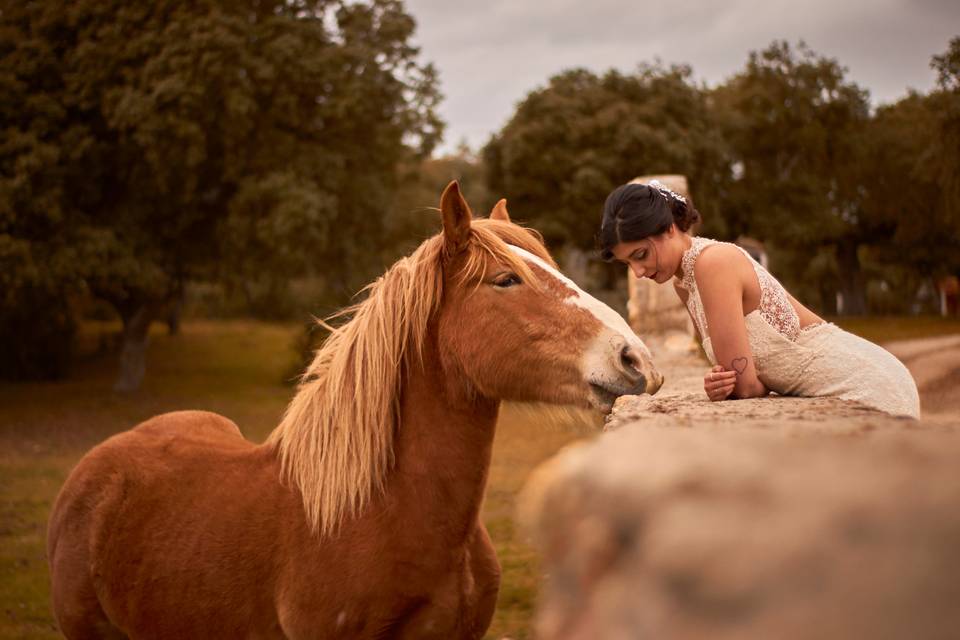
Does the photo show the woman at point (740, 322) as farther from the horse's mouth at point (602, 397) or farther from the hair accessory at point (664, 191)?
the horse's mouth at point (602, 397)

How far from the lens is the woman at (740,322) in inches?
134

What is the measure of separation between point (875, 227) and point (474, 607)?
3427 cm

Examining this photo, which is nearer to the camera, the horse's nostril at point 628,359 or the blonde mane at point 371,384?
the horse's nostril at point 628,359

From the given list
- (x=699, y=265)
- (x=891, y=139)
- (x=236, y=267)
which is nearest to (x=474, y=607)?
(x=699, y=265)

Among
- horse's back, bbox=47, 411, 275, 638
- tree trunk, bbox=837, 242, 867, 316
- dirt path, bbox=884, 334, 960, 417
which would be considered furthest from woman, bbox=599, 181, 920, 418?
tree trunk, bbox=837, 242, 867, 316

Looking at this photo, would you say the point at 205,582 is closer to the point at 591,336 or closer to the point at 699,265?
the point at 591,336

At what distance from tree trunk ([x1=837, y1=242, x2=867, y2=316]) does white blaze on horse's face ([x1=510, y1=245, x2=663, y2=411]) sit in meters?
35.1

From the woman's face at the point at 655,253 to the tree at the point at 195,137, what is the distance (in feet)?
49.3

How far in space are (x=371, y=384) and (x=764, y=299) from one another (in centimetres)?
182

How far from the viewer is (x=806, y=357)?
11.7ft

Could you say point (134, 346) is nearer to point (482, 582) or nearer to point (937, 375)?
point (937, 375)

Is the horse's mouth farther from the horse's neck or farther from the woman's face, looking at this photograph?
the woman's face

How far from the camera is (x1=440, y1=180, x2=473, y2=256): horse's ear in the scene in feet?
10.1

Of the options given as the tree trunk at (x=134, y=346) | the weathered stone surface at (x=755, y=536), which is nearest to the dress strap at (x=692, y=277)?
the weathered stone surface at (x=755, y=536)
